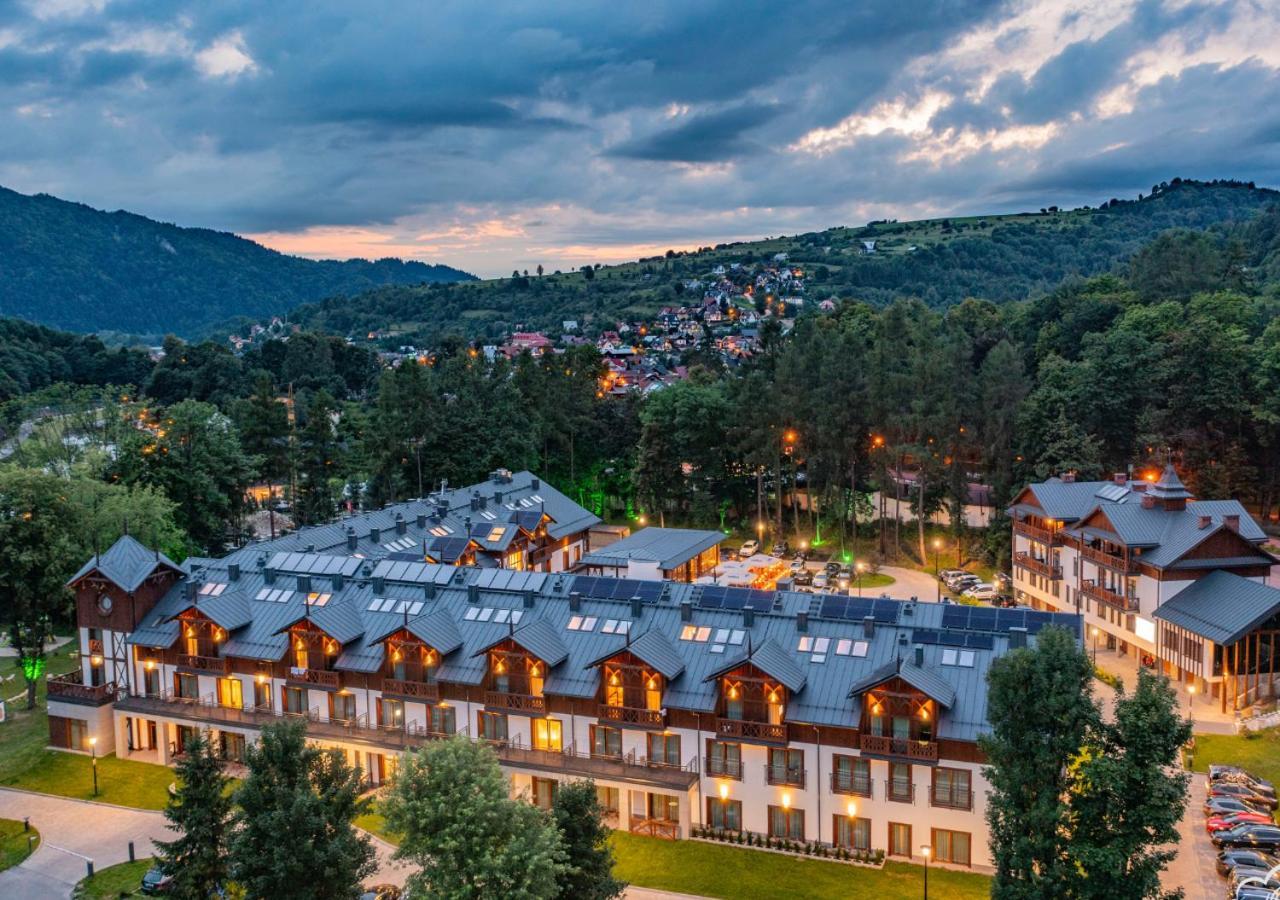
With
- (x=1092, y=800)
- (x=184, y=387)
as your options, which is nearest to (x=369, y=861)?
(x=1092, y=800)

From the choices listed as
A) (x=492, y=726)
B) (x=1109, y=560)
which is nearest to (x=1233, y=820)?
(x=1109, y=560)

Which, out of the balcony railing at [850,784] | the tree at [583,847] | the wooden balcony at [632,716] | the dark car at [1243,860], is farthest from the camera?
the wooden balcony at [632,716]

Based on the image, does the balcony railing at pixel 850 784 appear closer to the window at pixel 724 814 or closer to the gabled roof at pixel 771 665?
the gabled roof at pixel 771 665

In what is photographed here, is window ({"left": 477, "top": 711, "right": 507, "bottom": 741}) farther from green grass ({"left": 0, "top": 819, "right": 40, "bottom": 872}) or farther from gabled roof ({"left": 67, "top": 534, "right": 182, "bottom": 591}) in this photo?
gabled roof ({"left": 67, "top": 534, "right": 182, "bottom": 591})

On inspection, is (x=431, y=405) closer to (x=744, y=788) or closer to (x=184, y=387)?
(x=744, y=788)

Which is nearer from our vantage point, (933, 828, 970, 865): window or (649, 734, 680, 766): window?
(933, 828, 970, 865): window

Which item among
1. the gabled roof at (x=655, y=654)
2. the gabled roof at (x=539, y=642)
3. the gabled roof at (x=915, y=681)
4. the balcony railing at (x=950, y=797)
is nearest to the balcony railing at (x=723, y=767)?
the gabled roof at (x=655, y=654)

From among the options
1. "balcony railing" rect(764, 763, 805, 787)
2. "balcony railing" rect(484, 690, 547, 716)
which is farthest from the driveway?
"balcony railing" rect(764, 763, 805, 787)
